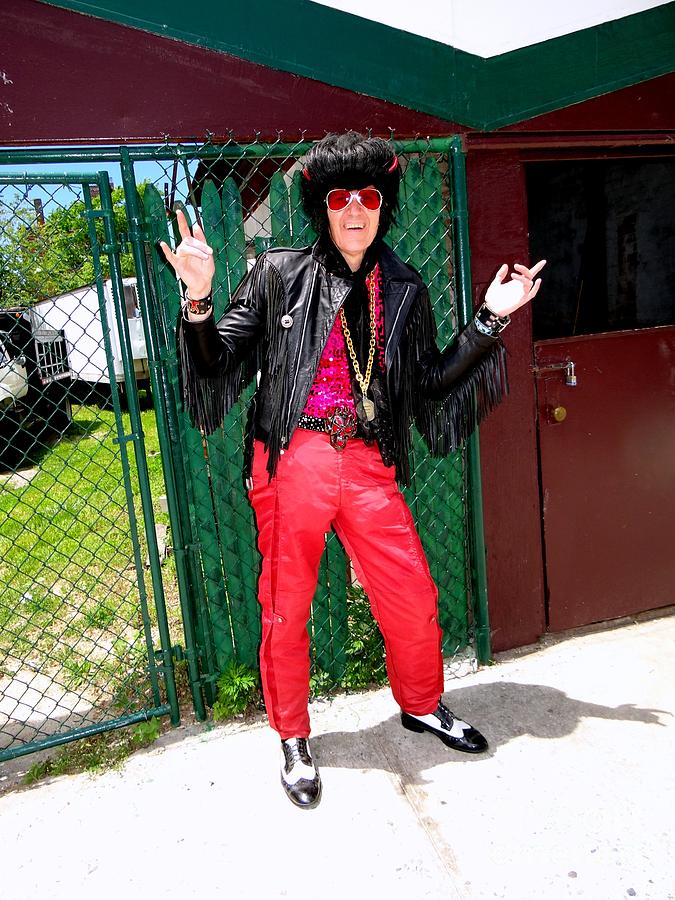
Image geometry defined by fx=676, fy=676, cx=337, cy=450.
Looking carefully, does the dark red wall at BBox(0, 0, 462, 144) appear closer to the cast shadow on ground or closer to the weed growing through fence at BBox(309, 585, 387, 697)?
the weed growing through fence at BBox(309, 585, 387, 697)

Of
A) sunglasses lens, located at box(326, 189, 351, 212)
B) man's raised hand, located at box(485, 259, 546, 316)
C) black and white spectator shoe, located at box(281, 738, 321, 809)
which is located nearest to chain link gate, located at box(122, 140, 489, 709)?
sunglasses lens, located at box(326, 189, 351, 212)

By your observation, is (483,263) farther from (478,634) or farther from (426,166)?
(478,634)

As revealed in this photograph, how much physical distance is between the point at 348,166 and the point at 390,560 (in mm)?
1382

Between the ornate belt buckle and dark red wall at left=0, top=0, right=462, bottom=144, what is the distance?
1229 millimetres

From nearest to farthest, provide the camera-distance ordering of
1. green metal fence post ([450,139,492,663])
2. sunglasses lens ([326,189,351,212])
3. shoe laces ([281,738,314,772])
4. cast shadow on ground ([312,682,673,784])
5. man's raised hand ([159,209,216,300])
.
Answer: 1. man's raised hand ([159,209,216,300])
2. sunglasses lens ([326,189,351,212])
3. shoe laces ([281,738,314,772])
4. cast shadow on ground ([312,682,673,784])
5. green metal fence post ([450,139,492,663])

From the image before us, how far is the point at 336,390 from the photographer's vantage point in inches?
95.5

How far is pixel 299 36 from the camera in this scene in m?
2.72

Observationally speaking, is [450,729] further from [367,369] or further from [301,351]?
[301,351]

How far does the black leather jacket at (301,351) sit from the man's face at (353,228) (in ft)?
0.29

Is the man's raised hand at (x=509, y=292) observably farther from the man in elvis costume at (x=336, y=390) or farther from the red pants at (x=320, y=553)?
the red pants at (x=320, y=553)

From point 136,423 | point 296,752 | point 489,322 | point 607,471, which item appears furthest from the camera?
point 607,471

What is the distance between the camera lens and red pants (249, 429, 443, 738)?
2.38 m

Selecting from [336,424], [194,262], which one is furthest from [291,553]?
[194,262]

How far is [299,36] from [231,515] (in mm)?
1984
